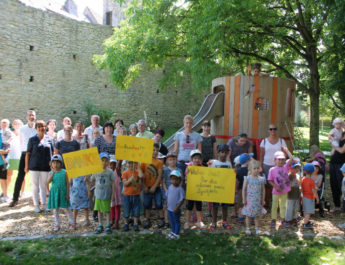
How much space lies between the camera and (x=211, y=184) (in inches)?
171

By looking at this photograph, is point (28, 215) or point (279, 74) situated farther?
point (279, 74)

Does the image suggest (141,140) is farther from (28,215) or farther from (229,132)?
(229,132)

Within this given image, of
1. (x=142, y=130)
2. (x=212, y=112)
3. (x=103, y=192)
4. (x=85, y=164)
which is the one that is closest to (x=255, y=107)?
(x=212, y=112)

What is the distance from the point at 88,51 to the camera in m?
17.2

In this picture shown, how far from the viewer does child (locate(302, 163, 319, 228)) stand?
475 cm

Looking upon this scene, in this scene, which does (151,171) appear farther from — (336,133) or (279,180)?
(336,133)

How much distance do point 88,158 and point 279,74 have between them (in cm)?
1020

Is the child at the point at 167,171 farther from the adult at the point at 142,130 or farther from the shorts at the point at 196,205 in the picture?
the adult at the point at 142,130

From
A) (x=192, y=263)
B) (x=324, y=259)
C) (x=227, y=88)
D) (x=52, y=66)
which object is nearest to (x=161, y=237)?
(x=192, y=263)

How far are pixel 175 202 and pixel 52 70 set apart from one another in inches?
546

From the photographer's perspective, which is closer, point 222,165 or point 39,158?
point 222,165

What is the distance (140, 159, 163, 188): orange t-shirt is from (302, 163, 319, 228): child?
2265 millimetres

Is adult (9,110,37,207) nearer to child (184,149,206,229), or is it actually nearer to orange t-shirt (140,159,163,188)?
orange t-shirt (140,159,163,188)

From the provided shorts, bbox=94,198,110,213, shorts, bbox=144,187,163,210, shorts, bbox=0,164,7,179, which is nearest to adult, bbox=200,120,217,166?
shorts, bbox=144,187,163,210
